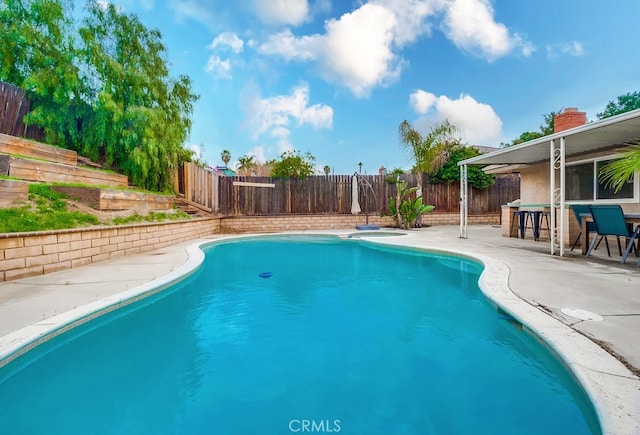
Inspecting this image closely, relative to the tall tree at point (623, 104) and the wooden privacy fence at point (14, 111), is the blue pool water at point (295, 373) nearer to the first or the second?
the wooden privacy fence at point (14, 111)

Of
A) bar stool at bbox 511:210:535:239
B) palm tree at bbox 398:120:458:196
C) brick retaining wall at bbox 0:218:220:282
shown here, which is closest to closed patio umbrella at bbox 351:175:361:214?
palm tree at bbox 398:120:458:196

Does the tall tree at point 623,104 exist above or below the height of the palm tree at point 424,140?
above

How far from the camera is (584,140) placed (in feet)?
20.1

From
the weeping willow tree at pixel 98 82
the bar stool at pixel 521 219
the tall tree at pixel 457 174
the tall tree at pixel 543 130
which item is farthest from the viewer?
the tall tree at pixel 543 130

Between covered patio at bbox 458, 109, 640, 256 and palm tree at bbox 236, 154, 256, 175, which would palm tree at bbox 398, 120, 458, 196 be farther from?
palm tree at bbox 236, 154, 256, 175

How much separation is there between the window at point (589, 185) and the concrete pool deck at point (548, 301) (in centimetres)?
220

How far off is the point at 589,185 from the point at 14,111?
1445 centimetres

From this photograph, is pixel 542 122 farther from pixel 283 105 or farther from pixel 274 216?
pixel 274 216

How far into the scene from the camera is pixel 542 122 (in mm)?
22438

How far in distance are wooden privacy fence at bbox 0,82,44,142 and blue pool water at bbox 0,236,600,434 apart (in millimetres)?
7348

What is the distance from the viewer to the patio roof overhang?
4.74m

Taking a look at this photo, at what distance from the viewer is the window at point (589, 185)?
6.94 metres

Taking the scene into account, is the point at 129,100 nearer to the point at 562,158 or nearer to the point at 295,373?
the point at 295,373

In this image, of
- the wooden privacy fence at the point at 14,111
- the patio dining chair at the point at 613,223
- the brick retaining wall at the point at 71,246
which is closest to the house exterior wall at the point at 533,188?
the patio dining chair at the point at 613,223
